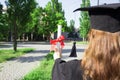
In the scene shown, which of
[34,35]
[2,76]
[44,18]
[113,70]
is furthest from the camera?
[34,35]

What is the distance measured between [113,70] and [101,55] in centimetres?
12

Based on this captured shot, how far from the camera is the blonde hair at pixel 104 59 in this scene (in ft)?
7.61

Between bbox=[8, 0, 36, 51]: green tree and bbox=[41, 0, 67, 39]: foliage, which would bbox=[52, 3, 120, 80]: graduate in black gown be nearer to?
bbox=[8, 0, 36, 51]: green tree

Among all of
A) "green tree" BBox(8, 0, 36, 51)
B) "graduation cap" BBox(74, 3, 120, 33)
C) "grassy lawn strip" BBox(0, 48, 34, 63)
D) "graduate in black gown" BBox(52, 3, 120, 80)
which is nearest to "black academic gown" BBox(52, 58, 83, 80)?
"graduate in black gown" BBox(52, 3, 120, 80)

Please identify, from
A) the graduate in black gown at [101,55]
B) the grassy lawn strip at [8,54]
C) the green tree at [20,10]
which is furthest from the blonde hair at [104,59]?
the green tree at [20,10]

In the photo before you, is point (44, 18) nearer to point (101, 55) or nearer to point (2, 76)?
point (2, 76)

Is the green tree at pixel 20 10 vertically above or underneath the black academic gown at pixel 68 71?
above

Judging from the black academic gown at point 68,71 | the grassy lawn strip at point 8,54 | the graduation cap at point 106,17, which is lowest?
the grassy lawn strip at point 8,54

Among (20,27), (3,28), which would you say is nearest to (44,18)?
(20,27)

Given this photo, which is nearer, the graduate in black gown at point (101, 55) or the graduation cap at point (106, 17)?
the graduate in black gown at point (101, 55)

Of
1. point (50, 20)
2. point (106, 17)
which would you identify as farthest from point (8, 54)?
point (50, 20)

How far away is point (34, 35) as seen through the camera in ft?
217

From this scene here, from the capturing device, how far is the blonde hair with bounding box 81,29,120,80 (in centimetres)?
232

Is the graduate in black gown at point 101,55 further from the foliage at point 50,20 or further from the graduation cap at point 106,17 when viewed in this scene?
the foliage at point 50,20
